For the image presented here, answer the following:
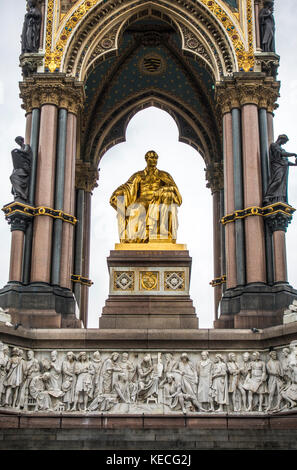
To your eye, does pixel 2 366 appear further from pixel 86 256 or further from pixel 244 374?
pixel 86 256

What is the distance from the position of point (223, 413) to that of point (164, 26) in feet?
46.8

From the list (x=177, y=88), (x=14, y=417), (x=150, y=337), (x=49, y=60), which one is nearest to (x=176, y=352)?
(x=150, y=337)

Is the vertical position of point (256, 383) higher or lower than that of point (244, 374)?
lower

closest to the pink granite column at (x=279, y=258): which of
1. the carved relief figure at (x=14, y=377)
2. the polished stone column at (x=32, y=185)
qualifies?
the polished stone column at (x=32, y=185)

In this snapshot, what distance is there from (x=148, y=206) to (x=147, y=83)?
21.5 ft

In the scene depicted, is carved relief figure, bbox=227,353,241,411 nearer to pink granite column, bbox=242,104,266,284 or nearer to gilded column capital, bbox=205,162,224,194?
pink granite column, bbox=242,104,266,284

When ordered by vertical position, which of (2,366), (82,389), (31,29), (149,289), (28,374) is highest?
(31,29)

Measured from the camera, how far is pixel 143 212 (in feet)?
76.0

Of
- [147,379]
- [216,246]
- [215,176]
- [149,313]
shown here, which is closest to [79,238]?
[216,246]

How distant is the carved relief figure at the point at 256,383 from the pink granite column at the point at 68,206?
5.55 m

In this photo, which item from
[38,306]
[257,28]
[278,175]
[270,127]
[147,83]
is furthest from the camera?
[147,83]

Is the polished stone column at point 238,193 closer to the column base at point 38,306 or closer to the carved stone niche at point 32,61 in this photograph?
the column base at point 38,306

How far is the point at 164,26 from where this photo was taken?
26.2 m
